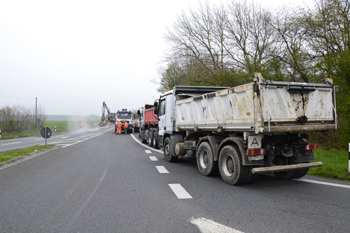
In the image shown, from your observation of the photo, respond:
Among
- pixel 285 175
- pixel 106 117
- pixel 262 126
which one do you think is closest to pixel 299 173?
pixel 285 175

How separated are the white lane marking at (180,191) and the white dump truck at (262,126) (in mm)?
1116

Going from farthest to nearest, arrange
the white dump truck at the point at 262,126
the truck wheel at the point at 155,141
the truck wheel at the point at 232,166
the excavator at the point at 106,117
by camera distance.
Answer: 1. the excavator at the point at 106,117
2. the truck wheel at the point at 155,141
3. the truck wheel at the point at 232,166
4. the white dump truck at the point at 262,126

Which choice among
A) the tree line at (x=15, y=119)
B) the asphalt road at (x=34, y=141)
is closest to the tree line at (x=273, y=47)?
the asphalt road at (x=34, y=141)


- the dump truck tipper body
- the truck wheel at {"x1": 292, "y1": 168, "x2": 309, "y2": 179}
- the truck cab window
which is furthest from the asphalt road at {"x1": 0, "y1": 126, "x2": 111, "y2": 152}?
the truck wheel at {"x1": 292, "y1": 168, "x2": 309, "y2": 179}

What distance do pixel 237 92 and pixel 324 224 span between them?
3.01m

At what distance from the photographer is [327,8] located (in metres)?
11.8

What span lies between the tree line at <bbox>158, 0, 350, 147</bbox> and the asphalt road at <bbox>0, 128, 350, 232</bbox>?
6.21m

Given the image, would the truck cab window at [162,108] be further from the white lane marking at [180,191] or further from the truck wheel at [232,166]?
the white lane marking at [180,191]

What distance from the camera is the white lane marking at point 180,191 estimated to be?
5.10 m

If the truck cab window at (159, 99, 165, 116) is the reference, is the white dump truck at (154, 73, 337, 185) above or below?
below

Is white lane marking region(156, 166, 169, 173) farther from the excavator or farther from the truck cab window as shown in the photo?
the excavator

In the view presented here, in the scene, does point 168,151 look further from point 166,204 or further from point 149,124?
point 149,124

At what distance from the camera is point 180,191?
18.0ft

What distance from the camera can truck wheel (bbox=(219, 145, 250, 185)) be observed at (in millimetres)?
5704
